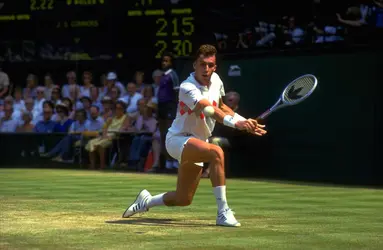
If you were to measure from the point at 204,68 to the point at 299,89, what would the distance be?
1.10 metres

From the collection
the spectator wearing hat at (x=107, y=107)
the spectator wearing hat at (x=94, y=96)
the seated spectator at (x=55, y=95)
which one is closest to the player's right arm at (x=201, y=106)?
the spectator wearing hat at (x=107, y=107)

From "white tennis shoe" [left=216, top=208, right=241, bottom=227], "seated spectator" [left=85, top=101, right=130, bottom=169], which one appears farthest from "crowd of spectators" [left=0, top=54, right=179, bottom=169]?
"white tennis shoe" [left=216, top=208, right=241, bottom=227]

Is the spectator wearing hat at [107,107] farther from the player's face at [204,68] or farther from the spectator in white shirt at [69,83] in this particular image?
the player's face at [204,68]

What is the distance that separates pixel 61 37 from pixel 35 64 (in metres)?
1.65

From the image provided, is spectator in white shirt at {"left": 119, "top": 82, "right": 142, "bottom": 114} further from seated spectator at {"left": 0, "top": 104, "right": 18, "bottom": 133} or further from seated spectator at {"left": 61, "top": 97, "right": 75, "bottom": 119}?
seated spectator at {"left": 0, "top": 104, "right": 18, "bottom": 133}

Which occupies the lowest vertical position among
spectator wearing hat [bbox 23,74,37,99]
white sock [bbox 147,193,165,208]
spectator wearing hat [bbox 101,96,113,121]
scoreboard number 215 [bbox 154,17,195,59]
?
white sock [bbox 147,193,165,208]

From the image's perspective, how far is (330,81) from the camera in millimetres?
18484

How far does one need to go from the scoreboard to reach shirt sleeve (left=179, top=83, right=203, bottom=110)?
38.1 feet

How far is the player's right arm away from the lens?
367 inches

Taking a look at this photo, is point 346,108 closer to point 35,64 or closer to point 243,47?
point 243,47

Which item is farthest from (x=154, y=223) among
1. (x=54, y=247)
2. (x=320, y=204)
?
(x=320, y=204)

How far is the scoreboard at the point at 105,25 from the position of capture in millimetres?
21516

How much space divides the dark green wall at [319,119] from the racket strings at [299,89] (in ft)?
25.1

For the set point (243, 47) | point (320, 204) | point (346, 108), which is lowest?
point (320, 204)
